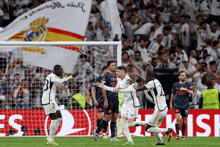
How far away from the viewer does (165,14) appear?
17.1m

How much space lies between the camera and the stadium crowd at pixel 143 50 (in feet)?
43.9

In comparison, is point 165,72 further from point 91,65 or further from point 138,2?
point 138,2

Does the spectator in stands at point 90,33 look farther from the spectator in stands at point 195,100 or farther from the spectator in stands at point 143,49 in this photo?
the spectator in stands at point 195,100

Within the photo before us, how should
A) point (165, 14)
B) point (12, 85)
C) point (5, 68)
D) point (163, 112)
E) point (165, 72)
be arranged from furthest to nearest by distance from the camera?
point (165, 14)
point (5, 68)
point (12, 85)
point (165, 72)
point (163, 112)

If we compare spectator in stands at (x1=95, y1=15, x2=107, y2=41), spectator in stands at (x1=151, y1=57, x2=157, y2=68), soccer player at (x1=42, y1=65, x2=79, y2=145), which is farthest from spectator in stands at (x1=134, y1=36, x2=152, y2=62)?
soccer player at (x1=42, y1=65, x2=79, y2=145)

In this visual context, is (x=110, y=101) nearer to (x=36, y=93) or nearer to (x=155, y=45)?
(x=36, y=93)

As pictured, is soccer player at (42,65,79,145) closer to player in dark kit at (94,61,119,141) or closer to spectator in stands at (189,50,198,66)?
player in dark kit at (94,61,119,141)

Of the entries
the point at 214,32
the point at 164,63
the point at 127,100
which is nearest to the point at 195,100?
the point at 164,63

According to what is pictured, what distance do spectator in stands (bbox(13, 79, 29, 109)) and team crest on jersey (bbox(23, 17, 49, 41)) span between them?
169cm

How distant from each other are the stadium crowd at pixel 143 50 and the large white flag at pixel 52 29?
0.50 meters

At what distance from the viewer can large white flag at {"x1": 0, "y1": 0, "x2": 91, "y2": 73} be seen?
43.2 feet

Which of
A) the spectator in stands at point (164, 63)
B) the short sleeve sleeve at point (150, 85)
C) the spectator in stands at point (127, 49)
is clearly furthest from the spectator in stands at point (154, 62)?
the short sleeve sleeve at point (150, 85)

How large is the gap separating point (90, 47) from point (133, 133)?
3146mm

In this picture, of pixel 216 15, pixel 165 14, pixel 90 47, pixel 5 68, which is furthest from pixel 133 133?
pixel 216 15
